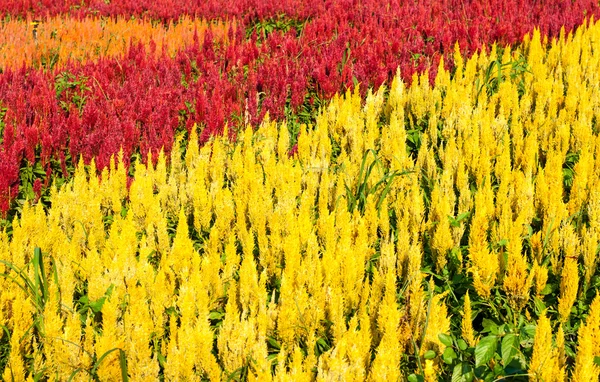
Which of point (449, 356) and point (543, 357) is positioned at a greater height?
point (543, 357)

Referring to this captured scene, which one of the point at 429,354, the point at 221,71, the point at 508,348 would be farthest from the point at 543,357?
the point at 221,71

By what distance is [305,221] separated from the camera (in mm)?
3447

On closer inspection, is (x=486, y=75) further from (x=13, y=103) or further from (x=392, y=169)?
(x=13, y=103)

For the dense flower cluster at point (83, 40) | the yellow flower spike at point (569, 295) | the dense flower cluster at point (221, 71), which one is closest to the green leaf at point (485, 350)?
the yellow flower spike at point (569, 295)

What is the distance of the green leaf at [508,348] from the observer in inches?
95.9

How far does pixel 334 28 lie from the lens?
8969 mm

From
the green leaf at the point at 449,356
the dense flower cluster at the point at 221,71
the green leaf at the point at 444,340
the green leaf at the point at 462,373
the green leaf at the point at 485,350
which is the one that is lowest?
the green leaf at the point at 462,373

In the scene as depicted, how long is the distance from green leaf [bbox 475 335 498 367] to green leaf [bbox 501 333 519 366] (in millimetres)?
39

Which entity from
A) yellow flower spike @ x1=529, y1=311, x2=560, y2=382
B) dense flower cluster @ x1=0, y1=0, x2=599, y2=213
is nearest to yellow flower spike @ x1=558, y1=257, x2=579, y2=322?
yellow flower spike @ x1=529, y1=311, x2=560, y2=382

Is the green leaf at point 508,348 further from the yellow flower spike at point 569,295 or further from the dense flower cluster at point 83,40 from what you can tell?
the dense flower cluster at point 83,40

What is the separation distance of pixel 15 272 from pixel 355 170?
2.27 meters

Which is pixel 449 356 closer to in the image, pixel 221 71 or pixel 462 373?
pixel 462 373

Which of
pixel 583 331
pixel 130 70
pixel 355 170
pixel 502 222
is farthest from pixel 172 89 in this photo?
pixel 583 331

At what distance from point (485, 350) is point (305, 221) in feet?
4.25
